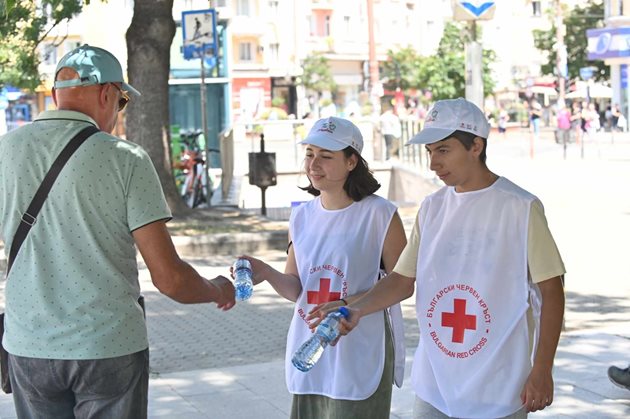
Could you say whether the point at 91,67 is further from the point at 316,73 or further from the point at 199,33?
the point at 316,73

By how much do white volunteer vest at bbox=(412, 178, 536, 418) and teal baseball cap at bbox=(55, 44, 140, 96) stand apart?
1221 millimetres

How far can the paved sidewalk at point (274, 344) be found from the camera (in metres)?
7.25

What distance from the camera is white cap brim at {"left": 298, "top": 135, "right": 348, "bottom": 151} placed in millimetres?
4543

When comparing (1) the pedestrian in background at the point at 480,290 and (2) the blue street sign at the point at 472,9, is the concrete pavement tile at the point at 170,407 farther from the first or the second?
(2) the blue street sign at the point at 472,9

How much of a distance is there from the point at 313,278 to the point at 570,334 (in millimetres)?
5434

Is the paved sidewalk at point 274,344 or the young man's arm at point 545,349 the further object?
the paved sidewalk at point 274,344

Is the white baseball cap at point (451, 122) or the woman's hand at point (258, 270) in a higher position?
the white baseball cap at point (451, 122)

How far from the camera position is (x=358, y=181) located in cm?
462

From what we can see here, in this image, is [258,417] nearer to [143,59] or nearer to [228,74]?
[143,59]

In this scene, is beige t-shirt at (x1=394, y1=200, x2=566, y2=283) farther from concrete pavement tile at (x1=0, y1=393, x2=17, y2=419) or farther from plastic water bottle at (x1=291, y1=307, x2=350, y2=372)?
concrete pavement tile at (x1=0, y1=393, x2=17, y2=419)

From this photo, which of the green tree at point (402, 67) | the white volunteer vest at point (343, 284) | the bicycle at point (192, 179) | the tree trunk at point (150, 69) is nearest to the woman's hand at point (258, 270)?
the white volunteer vest at point (343, 284)

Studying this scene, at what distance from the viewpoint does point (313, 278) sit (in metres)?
4.54

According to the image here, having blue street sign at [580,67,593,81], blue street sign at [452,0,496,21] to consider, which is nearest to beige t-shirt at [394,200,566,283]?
blue street sign at [452,0,496,21]

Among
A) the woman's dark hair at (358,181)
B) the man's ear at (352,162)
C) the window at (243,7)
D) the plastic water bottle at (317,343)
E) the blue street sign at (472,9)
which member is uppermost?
the window at (243,7)
